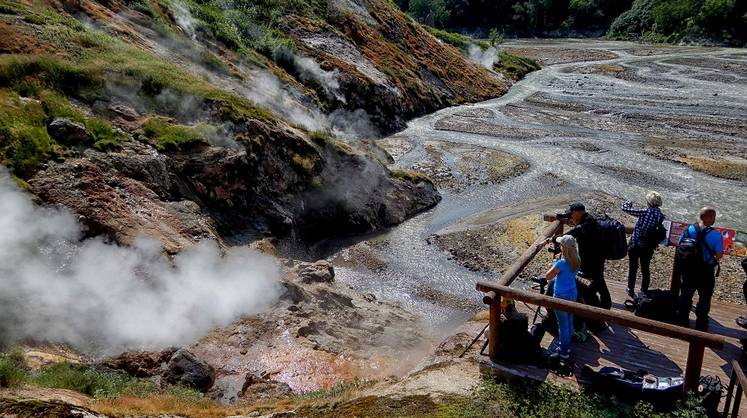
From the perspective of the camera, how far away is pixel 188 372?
8.68m

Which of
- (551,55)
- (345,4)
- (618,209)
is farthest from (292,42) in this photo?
(551,55)

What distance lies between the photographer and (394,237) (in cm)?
1750

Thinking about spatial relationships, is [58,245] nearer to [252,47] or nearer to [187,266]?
[187,266]

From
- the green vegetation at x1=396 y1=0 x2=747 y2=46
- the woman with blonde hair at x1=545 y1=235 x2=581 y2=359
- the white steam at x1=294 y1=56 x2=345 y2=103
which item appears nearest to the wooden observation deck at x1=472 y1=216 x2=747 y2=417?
the woman with blonde hair at x1=545 y1=235 x2=581 y2=359

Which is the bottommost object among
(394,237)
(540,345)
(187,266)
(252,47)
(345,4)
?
(394,237)

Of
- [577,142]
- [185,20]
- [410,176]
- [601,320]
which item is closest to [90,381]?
[601,320]

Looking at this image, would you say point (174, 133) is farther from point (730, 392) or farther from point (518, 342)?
point (730, 392)

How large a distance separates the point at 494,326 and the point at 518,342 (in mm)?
367

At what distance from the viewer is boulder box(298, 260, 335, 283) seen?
12836 mm

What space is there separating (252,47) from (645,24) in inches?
2901

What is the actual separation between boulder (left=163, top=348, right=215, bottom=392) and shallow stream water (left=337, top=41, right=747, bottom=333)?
5.30 m

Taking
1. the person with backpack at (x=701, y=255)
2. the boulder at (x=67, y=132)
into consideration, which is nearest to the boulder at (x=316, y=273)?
the boulder at (x=67, y=132)

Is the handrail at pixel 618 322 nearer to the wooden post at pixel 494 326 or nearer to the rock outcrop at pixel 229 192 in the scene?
the wooden post at pixel 494 326

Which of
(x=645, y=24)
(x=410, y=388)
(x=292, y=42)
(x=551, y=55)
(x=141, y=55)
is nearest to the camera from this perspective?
(x=410, y=388)
